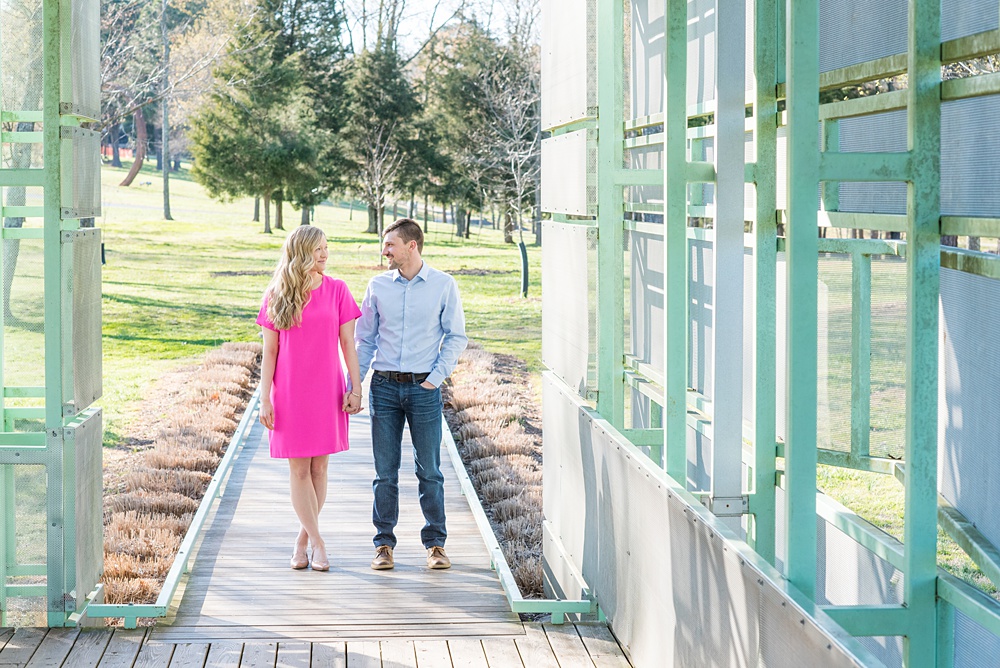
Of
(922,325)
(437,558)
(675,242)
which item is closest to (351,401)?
(437,558)

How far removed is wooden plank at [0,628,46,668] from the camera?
4.95 meters

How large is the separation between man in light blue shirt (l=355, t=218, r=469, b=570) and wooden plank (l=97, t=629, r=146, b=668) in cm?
170

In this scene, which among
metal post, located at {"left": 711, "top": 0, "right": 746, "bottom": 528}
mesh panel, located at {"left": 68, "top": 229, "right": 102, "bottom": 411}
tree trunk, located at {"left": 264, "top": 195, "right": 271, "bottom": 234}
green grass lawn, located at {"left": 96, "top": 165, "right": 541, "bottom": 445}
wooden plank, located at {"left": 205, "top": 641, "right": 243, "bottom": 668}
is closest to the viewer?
metal post, located at {"left": 711, "top": 0, "right": 746, "bottom": 528}

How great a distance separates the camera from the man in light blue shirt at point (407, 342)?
6.45 metres

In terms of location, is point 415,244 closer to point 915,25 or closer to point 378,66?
point 915,25

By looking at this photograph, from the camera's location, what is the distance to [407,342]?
21.1 ft

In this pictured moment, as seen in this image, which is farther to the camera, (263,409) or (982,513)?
(263,409)

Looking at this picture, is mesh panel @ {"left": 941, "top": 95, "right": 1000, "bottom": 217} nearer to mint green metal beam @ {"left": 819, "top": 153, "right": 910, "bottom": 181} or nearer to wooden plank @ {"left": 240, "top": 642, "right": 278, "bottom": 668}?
mint green metal beam @ {"left": 819, "top": 153, "right": 910, "bottom": 181}

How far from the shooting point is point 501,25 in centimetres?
4369

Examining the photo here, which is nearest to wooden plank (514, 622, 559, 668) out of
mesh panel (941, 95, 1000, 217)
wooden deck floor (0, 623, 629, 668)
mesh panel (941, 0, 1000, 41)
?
wooden deck floor (0, 623, 629, 668)

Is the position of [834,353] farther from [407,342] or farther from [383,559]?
[383,559]

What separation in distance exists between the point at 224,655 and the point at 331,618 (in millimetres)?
772

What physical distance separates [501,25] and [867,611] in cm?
4226

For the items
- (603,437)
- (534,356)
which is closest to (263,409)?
(603,437)
